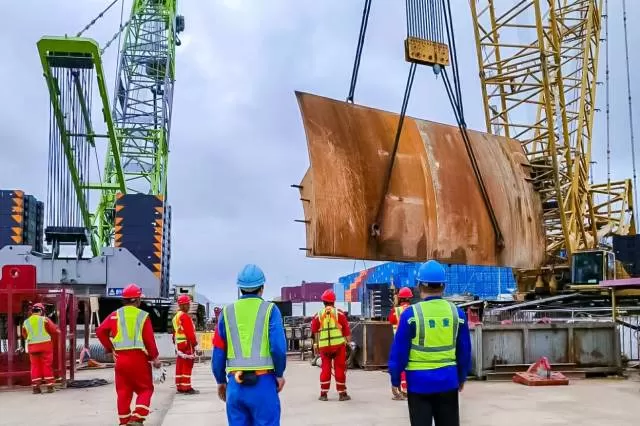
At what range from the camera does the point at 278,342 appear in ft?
15.6

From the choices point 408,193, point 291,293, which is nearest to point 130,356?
point 408,193

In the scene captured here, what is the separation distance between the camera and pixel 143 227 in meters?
23.3

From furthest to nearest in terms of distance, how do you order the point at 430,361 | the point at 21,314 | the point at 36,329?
the point at 21,314 → the point at 36,329 → the point at 430,361

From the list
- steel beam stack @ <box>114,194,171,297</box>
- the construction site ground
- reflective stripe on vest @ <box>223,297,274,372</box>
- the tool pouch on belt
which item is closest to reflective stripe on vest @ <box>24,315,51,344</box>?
the construction site ground

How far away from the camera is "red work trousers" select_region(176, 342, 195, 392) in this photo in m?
10.6

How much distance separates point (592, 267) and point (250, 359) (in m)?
15.3

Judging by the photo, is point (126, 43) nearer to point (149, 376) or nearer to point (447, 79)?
point (447, 79)

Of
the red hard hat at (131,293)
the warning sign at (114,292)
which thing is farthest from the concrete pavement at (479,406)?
the warning sign at (114,292)

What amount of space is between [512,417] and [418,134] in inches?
186

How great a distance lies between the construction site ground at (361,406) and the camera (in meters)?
7.84

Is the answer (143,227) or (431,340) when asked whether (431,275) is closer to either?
(431,340)

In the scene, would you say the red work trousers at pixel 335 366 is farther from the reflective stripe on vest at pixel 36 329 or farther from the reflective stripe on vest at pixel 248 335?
the reflective stripe on vest at pixel 248 335

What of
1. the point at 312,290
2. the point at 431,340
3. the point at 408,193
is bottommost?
the point at 312,290

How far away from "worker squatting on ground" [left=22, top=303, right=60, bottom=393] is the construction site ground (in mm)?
253
